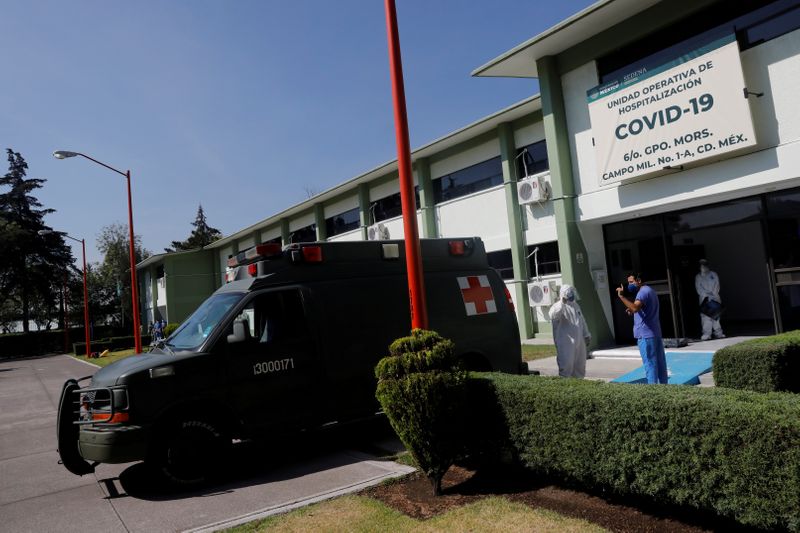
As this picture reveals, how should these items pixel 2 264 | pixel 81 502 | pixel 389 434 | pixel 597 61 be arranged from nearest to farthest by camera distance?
pixel 81 502
pixel 389 434
pixel 597 61
pixel 2 264

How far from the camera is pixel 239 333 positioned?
636cm

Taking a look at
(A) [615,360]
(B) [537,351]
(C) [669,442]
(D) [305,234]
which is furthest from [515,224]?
(D) [305,234]

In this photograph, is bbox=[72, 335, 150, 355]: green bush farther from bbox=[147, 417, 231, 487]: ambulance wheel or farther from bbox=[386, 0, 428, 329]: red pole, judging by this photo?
bbox=[386, 0, 428, 329]: red pole

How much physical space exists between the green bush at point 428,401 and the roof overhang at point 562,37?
10477mm

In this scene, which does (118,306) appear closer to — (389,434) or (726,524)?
(389,434)

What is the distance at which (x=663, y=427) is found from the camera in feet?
12.5

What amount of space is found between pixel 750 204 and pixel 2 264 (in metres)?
65.6

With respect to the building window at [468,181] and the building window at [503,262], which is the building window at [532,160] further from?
the building window at [503,262]

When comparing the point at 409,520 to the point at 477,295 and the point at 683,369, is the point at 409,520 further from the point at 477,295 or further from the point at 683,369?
the point at 683,369

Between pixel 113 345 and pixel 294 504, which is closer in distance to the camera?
pixel 294 504

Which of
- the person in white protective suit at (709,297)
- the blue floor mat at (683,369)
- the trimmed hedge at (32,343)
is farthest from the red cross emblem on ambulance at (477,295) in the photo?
the trimmed hedge at (32,343)

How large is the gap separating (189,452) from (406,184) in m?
3.65

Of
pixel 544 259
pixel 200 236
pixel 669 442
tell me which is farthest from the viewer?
pixel 200 236

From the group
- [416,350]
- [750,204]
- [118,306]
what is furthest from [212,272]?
[416,350]
